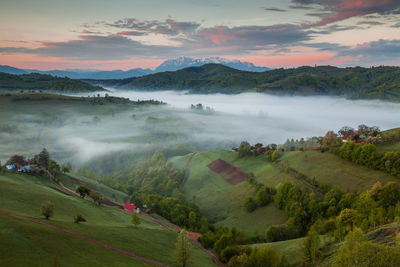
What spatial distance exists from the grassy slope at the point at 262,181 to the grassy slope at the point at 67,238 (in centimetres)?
4911

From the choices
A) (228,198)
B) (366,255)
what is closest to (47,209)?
(366,255)

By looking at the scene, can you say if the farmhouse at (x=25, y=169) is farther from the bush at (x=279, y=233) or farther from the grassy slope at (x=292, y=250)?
the grassy slope at (x=292, y=250)

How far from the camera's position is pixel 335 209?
317ft

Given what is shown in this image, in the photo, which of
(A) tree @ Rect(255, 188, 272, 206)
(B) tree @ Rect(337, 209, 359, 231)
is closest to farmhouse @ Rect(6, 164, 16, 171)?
(A) tree @ Rect(255, 188, 272, 206)

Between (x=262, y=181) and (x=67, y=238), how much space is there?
11188cm

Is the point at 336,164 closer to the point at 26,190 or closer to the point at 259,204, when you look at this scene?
the point at 259,204

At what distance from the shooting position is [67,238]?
1944 inches

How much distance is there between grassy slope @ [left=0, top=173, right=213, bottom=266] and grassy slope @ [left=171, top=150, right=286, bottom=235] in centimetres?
4580

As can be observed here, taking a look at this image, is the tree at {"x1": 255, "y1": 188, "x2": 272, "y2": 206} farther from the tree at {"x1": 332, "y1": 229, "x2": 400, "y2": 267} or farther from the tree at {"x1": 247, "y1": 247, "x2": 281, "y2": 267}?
the tree at {"x1": 332, "y1": 229, "x2": 400, "y2": 267}

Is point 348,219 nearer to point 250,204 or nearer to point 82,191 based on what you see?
point 250,204

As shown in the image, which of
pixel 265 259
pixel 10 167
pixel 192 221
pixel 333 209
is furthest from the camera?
pixel 192 221

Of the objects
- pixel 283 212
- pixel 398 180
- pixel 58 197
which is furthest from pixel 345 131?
pixel 58 197

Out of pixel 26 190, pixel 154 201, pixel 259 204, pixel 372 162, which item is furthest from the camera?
pixel 154 201

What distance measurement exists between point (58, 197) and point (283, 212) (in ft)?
300
